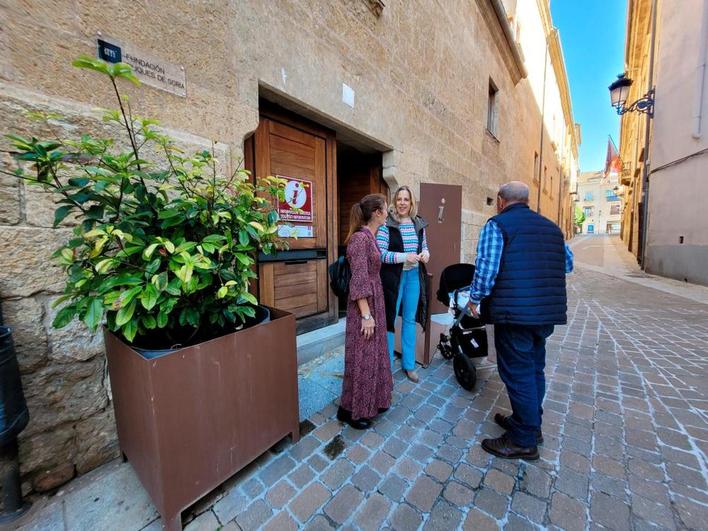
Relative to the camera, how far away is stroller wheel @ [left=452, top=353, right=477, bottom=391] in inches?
101

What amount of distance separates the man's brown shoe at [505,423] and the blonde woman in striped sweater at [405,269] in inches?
30.5

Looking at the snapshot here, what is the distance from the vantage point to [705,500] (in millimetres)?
1524

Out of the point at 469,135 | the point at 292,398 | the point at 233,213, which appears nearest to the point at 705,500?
the point at 292,398

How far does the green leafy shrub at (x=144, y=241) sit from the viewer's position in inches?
46.5

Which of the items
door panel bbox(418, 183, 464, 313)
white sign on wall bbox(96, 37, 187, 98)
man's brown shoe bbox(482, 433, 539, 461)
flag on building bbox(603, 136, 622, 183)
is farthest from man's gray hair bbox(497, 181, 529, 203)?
flag on building bbox(603, 136, 622, 183)

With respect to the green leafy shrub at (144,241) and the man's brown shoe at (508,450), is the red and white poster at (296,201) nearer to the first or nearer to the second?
the green leafy shrub at (144,241)

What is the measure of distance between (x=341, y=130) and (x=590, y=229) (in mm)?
74454

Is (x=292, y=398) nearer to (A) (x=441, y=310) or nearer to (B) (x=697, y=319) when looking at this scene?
(A) (x=441, y=310)

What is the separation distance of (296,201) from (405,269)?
143 cm

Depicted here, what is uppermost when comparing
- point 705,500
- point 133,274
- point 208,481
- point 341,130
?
point 341,130

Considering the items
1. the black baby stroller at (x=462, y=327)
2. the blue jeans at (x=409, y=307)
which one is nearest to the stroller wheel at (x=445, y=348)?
the black baby stroller at (x=462, y=327)

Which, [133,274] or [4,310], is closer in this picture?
[133,274]

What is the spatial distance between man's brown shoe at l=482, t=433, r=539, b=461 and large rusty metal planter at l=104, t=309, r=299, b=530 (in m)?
1.32

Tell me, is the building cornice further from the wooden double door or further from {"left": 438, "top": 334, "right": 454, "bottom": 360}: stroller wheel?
{"left": 438, "top": 334, "right": 454, "bottom": 360}: stroller wheel
